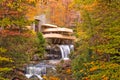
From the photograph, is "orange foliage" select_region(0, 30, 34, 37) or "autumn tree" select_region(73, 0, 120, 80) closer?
"autumn tree" select_region(73, 0, 120, 80)

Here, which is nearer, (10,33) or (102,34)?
(102,34)

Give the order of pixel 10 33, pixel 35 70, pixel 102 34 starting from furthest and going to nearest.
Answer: pixel 35 70 < pixel 10 33 < pixel 102 34

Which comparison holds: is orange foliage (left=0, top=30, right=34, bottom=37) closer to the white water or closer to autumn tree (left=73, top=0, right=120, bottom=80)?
autumn tree (left=73, top=0, right=120, bottom=80)

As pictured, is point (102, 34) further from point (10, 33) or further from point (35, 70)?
point (35, 70)

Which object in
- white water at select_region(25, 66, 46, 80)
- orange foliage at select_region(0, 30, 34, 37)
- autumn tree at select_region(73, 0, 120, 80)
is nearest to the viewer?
autumn tree at select_region(73, 0, 120, 80)

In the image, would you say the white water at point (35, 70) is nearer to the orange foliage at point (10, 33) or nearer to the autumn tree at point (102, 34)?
the autumn tree at point (102, 34)

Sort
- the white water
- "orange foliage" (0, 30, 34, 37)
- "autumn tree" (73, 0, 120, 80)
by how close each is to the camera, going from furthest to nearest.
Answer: the white water, "orange foliage" (0, 30, 34, 37), "autumn tree" (73, 0, 120, 80)

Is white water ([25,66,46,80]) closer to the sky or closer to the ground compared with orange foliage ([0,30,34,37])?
closer to the ground

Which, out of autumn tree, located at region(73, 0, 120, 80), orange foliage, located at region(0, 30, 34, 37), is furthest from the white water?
orange foliage, located at region(0, 30, 34, 37)

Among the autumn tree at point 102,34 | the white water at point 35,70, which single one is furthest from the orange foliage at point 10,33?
the white water at point 35,70

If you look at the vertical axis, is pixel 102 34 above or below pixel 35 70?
above

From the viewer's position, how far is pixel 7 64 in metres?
10.4

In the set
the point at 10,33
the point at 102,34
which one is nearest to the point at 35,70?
the point at 10,33

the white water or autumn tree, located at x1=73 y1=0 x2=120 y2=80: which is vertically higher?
autumn tree, located at x1=73 y1=0 x2=120 y2=80
